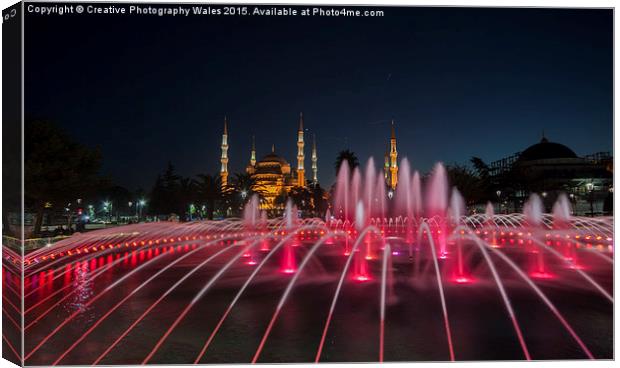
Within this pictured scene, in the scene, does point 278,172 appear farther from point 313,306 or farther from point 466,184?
point 313,306

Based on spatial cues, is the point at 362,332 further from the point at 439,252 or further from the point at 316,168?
the point at 316,168

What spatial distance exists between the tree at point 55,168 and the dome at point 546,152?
58.8m

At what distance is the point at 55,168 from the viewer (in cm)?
1962

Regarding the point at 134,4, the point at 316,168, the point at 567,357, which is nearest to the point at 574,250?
the point at 567,357

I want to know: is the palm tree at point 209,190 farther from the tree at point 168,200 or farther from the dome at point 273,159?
the dome at point 273,159

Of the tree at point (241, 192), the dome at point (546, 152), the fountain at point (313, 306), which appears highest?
the dome at point (546, 152)

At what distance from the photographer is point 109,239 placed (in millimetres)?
21203

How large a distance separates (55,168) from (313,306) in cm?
1611

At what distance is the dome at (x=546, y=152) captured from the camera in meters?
66.9

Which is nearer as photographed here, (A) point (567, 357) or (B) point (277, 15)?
(A) point (567, 357)

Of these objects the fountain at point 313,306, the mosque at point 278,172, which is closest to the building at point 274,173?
the mosque at point 278,172

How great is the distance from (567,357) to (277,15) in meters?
6.07

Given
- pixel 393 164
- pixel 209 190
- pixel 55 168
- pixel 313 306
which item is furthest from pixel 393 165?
pixel 313 306

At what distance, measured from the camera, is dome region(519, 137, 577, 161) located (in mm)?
66875
